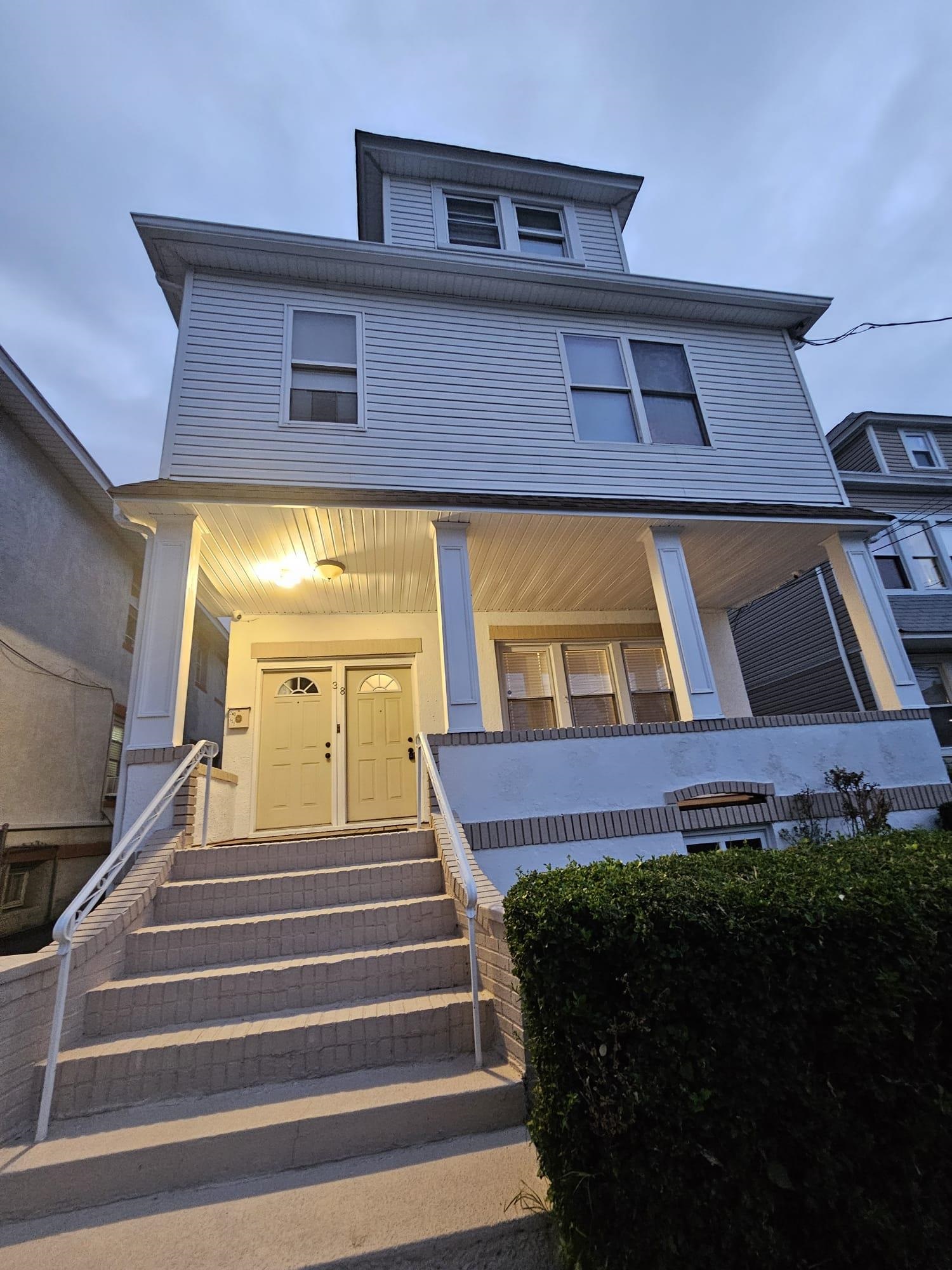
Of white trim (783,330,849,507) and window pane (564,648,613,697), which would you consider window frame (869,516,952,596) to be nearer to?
white trim (783,330,849,507)

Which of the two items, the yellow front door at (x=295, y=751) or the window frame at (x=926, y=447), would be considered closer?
the yellow front door at (x=295, y=751)

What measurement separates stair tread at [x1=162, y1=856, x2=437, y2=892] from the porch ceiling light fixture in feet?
11.2

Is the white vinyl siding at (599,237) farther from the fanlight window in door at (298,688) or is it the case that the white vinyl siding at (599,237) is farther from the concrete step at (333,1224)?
the concrete step at (333,1224)

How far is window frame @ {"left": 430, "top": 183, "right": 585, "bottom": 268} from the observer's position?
7.77 meters

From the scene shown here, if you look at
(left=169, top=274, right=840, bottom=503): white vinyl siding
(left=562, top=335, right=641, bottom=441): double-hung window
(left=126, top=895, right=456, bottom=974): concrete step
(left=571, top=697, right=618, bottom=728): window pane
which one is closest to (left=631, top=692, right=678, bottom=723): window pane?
(left=571, top=697, right=618, bottom=728): window pane

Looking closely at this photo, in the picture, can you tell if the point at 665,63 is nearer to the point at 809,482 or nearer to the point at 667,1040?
the point at 809,482

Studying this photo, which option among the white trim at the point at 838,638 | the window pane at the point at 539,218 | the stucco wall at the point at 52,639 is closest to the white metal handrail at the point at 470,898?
the stucco wall at the point at 52,639

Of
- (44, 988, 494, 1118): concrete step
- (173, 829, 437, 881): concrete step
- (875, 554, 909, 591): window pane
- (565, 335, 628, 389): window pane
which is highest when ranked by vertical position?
(565, 335, 628, 389): window pane

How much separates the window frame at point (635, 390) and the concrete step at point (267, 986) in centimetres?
550

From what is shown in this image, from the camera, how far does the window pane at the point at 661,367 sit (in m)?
7.14

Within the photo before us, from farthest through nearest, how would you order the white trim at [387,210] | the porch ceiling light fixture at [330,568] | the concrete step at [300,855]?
1. the white trim at [387,210]
2. the porch ceiling light fixture at [330,568]
3. the concrete step at [300,855]

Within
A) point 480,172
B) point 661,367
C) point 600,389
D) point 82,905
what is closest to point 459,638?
point 82,905

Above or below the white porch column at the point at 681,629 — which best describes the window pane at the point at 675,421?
above

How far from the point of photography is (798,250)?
61.8 metres
